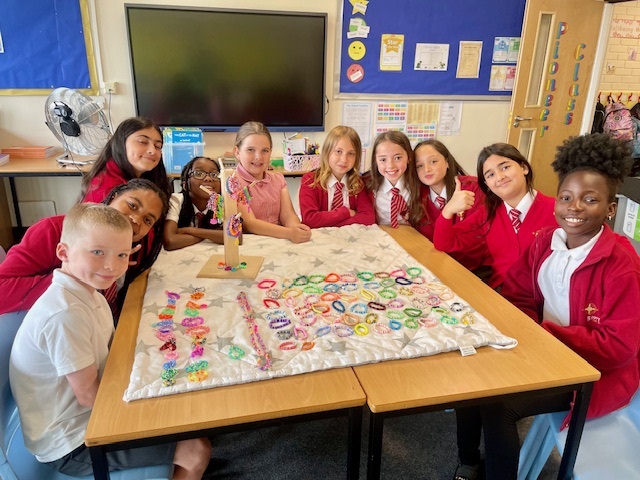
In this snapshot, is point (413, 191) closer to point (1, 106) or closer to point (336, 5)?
point (336, 5)

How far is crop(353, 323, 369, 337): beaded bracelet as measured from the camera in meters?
1.18

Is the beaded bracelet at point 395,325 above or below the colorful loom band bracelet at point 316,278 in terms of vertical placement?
below

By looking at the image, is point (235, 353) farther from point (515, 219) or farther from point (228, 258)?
point (515, 219)

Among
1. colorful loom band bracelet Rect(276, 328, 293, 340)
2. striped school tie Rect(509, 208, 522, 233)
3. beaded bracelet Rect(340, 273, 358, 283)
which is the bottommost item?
colorful loom band bracelet Rect(276, 328, 293, 340)

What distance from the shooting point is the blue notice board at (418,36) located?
3.84 metres

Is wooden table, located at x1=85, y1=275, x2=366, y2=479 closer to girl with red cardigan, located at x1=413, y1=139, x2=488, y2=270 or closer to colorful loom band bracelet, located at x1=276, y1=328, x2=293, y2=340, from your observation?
colorful loom band bracelet, located at x1=276, y1=328, x2=293, y2=340

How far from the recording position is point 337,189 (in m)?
2.33

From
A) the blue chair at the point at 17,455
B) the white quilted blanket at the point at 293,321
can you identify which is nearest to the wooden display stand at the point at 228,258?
the white quilted blanket at the point at 293,321

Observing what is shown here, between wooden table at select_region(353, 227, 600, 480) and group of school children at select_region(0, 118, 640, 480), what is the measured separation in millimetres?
145

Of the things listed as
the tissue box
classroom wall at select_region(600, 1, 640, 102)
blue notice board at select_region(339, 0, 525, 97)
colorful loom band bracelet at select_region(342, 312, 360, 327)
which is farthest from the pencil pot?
classroom wall at select_region(600, 1, 640, 102)

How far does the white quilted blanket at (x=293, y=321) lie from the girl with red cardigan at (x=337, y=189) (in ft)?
1.79

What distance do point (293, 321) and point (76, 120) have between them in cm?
249

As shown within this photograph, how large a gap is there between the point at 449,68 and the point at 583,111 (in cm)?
147

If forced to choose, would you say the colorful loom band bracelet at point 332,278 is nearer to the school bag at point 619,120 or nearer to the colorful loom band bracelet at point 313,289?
the colorful loom band bracelet at point 313,289
